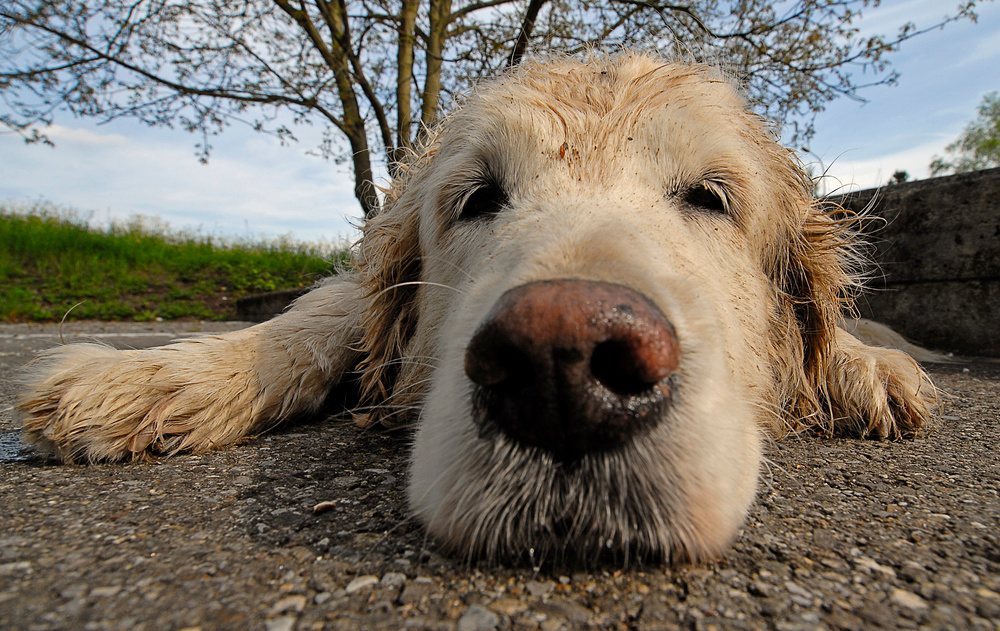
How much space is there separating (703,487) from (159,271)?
12.5m

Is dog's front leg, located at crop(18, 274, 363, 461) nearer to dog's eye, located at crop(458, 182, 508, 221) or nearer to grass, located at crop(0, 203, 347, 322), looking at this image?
dog's eye, located at crop(458, 182, 508, 221)

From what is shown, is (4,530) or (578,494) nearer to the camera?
(578,494)

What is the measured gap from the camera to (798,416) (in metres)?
2.62

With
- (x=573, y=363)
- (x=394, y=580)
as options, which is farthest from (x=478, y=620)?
(x=573, y=363)

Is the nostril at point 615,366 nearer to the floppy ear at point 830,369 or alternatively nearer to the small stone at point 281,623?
the small stone at point 281,623

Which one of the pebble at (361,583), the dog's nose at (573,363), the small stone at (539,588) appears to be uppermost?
the dog's nose at (573,363)

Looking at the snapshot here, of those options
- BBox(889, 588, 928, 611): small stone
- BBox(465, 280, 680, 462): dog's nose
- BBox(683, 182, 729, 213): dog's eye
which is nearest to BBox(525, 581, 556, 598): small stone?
BBox(465, 280, 680, 462): dog's nose

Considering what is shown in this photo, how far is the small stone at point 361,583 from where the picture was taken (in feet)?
3.65

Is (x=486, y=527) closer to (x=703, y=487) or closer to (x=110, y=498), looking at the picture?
(x=703, y=487)

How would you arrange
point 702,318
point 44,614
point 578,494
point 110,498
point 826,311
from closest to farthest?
point 44,614
point 578,494
point 702,318
point 110,498
point 826,311

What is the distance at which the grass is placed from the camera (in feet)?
32.3

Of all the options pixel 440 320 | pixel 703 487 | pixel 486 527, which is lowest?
pixel 486 527

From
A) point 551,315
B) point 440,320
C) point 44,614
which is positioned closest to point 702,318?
point 551,315

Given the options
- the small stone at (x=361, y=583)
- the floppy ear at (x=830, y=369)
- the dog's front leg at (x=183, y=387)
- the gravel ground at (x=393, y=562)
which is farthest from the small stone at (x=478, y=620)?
the floppy ear at (x=830, y=369)
